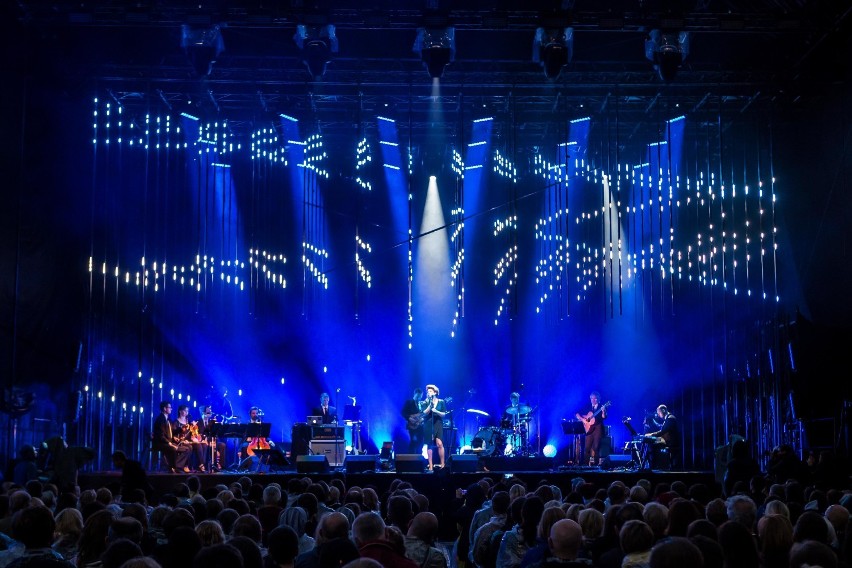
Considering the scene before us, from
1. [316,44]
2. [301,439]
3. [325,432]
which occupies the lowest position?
[301,439]

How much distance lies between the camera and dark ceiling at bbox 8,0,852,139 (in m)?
14.1

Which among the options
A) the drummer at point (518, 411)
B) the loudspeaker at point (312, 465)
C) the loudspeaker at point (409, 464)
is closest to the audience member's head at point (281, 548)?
the loudspeaker at point (409, 464)

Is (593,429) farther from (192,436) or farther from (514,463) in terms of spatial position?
(192,436)

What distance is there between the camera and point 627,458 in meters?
17.0

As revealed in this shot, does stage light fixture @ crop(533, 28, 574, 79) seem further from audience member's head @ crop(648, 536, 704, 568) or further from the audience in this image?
audience member's head @ crop(648, 536, 704, 568)

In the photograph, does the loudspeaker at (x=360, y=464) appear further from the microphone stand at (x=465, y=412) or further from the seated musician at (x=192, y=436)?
the microphone stand at (x=465, y=412)

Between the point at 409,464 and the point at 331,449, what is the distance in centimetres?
344

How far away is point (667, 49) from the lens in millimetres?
14016

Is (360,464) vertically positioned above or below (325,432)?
below

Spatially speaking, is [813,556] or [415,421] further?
[415,421]

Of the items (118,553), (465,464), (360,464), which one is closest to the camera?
(118,553)

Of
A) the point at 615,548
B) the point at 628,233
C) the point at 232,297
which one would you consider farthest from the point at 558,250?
the point at 615,548

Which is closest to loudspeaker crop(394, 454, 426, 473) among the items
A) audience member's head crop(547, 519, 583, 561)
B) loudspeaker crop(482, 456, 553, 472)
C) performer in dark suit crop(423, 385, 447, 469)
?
loudspeaker crop(482, 456, 553, 472)

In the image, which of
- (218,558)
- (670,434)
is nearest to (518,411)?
(670,434)
